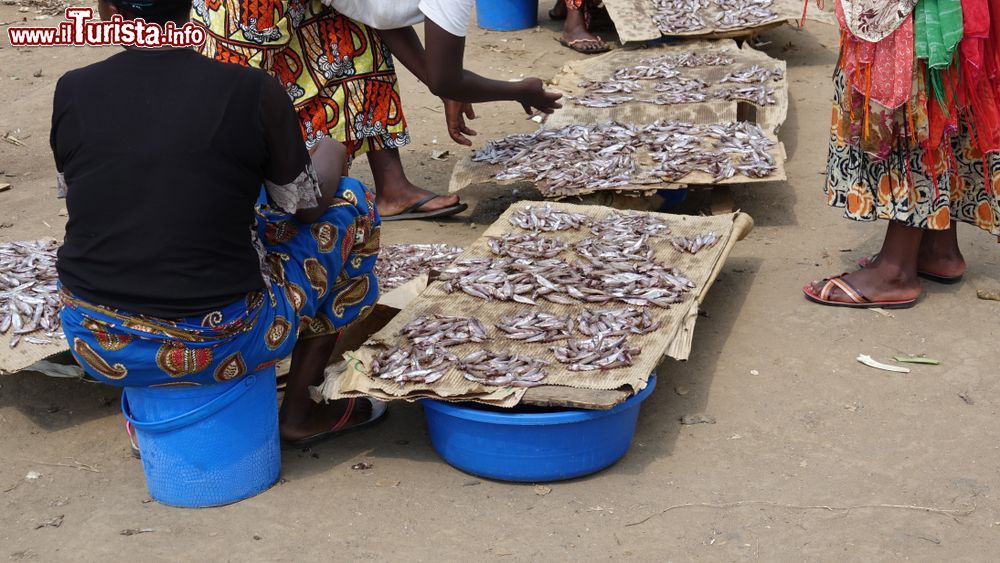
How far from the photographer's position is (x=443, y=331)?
3.75 m

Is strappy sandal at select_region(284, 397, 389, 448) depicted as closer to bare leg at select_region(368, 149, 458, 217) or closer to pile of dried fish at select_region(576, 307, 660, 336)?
pile of dried fish at select_region(576, 307, 660, 336)

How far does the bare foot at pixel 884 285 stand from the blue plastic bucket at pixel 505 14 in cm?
585

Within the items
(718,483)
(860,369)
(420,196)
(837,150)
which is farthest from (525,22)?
(718,483)

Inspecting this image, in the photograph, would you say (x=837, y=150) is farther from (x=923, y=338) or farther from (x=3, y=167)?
(x=3, y=167)

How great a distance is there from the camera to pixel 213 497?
329cm

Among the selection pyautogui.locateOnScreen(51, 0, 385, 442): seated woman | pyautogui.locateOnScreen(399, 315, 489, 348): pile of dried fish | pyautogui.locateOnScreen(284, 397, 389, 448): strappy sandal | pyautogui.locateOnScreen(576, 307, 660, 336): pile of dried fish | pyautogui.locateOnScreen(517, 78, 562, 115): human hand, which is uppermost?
pyautogui.locateOnScreen(51, 0, 385, 442): seated woman

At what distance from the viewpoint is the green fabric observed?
386 centimetres

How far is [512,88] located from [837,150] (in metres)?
1.67

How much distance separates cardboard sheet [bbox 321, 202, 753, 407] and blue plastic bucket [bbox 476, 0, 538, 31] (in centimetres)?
547

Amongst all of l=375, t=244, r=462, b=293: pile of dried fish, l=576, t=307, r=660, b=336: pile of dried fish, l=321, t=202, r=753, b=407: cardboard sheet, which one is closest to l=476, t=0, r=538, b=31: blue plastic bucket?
l=375, t=244, r=462, b=293: pile of dried fish

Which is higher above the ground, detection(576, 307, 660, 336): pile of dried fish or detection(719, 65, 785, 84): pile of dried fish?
detection(576, 307, 660, 336): pile of dried fish

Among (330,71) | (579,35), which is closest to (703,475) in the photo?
(330,71)

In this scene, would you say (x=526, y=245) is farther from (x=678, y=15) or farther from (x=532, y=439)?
(x=678, y=15)

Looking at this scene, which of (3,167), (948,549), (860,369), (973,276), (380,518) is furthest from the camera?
(3,167)
